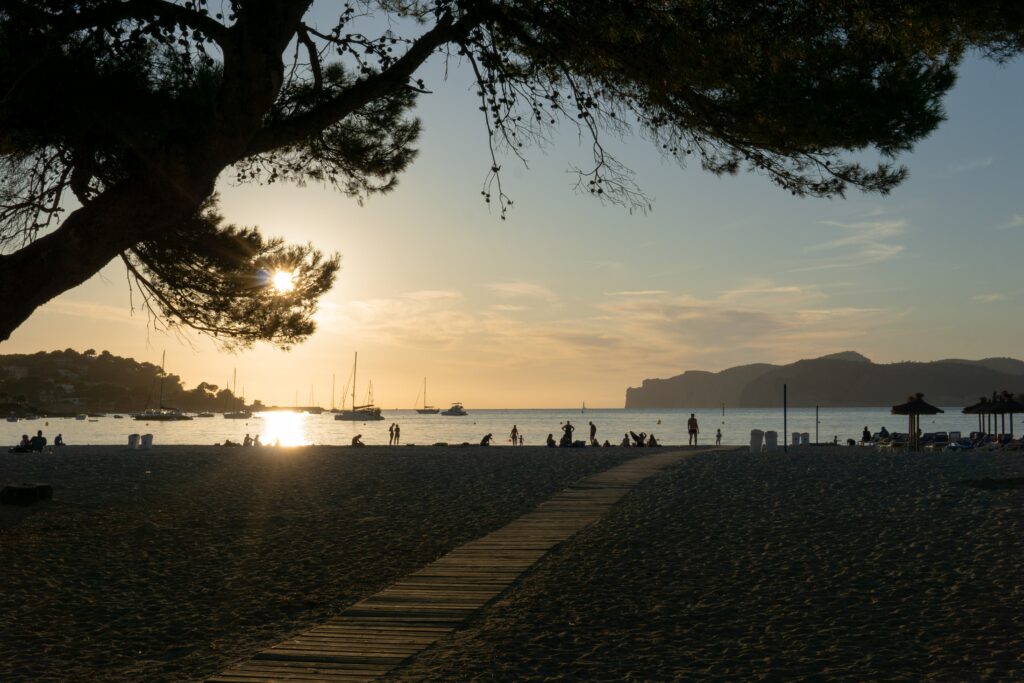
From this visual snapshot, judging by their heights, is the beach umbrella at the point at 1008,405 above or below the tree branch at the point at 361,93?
below

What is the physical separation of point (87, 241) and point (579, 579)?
227 inches

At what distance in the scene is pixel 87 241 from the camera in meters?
8.28

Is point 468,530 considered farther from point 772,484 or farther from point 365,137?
point 772,484

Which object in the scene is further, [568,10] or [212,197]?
[212,197]

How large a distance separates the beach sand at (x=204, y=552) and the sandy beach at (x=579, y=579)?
0.12 ft

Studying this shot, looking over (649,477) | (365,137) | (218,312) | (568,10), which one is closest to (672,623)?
(568,10)

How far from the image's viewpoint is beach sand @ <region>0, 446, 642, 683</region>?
20.5ft

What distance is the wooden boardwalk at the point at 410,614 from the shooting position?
518 centimetres

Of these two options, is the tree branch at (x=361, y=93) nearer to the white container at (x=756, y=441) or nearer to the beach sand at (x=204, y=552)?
the beach sand at (x=204, y=552)

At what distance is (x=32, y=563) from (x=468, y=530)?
5003mm

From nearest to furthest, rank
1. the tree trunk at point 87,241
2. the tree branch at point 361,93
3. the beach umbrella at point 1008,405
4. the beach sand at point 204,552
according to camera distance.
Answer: the beach sand at point 204,552, the tree trunk at point 87,241, the tree branch at point 361,93, the beach umbrella at point 1008,405

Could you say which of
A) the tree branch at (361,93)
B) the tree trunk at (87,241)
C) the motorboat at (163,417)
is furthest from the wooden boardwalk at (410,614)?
the motorboat at (163,417)

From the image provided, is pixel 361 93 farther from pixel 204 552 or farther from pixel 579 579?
pixel 204 552

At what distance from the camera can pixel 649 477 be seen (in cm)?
1683
